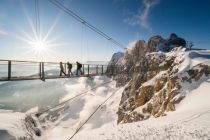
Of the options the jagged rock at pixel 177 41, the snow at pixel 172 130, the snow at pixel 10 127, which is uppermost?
the jagged rock at pixel 177 41

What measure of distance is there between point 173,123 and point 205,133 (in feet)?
9.46

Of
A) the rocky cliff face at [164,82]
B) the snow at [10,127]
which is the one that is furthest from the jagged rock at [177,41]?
the snow at [10,127]

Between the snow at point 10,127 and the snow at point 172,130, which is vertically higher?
the snow at point 172,130

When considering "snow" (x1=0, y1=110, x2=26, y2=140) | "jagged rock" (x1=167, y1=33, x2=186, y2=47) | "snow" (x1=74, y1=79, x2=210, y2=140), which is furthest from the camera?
"jagged rock" (x1=167, y1=33, x2=186, y2=47)

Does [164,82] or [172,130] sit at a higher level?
[164,82]

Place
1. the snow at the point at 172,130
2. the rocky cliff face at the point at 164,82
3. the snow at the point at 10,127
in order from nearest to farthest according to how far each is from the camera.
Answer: the snow at the point at 172,130, the rocky cliff face at the point at 164,82, the snow at the point at 10,127

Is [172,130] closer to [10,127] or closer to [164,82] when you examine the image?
[164,82]

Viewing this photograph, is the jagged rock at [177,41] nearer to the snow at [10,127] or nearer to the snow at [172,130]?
the snow at [10,127]

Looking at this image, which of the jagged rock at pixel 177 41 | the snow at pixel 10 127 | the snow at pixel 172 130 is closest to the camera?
the snow at pixel 172 130

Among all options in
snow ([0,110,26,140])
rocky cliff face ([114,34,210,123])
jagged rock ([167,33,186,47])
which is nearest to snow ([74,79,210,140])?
rocky cliff face ([114,34,210,123])

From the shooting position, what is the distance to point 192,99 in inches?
832

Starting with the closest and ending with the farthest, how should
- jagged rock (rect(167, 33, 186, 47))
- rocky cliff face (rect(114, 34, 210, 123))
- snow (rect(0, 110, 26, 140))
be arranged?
rocky cliff face (rect(114, 34, 210, 123)) < snow (rect(0, 110, 26, 140)) < jagged rock (rect(167, 33, 186, 47))

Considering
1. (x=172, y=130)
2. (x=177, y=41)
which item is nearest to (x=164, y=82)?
(x=172, y=130)

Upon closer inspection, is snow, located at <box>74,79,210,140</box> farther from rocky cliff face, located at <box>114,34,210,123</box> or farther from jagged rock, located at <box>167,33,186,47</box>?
jagged rock, located at <box>167,33,186,47</box>
